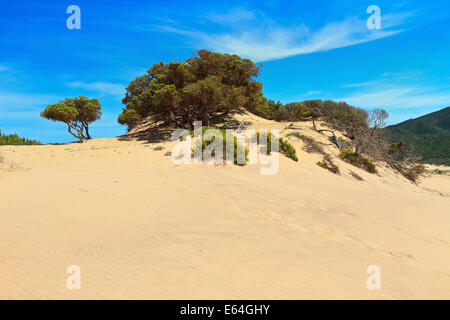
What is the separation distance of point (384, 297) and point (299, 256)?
2.93ft

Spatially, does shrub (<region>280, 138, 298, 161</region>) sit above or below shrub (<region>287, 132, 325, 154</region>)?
below

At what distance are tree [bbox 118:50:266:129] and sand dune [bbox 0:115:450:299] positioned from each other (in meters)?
13.2

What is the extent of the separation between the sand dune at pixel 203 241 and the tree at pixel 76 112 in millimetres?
18065

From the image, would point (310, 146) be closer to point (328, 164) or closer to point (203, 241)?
point (328, 164)

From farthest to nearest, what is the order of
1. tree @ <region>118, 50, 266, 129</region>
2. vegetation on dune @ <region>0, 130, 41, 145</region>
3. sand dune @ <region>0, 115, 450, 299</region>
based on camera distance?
vegetation on dune @ <region>0, 130, 41, 145</region> < tree @ <region>118, 50, 266, 129</region> < sand dune @ <region>0, 115, 450, 299</region>

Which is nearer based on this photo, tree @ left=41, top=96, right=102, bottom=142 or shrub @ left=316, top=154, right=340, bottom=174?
shrub @ left=316, top=154, right=340, bottom=174

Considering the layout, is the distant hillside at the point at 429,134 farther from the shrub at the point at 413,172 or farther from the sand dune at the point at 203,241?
the sand dune at the point at 203,241

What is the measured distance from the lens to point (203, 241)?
316 cm

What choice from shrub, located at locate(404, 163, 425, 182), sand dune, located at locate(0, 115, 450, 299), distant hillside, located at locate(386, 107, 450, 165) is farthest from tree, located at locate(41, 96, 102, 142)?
distant hillside, located at locate(386, 107, 450, 165)

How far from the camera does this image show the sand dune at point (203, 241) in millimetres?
2234

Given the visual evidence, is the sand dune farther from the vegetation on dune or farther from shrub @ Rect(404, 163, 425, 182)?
the vegetation on dune

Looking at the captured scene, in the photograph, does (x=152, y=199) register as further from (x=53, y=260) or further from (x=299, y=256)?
(x=299, y=256)

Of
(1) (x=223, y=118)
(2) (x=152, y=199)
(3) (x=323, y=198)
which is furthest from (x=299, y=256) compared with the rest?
(1) (x=223, y=118)

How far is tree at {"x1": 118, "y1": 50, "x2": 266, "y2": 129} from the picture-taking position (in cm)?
1848
